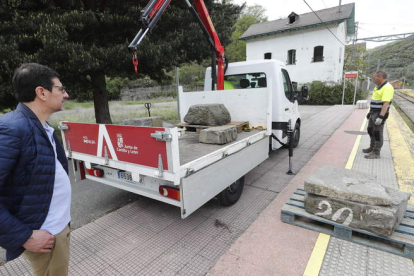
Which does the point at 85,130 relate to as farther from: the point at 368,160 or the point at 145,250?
the point at 368,160

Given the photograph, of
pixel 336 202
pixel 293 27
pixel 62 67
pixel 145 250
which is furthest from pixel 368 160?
pixel 293 27

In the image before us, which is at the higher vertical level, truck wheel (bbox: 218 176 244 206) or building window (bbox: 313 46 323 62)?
building window (bbox: 313 46 323 62)

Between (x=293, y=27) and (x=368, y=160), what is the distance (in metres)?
22.0

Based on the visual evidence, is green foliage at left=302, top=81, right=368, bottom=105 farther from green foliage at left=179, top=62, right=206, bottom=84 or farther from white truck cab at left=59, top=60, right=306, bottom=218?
white truck cab at left=59, top=60, right=306, bottom=218

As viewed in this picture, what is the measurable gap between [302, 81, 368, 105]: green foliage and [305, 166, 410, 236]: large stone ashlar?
67.5 ft

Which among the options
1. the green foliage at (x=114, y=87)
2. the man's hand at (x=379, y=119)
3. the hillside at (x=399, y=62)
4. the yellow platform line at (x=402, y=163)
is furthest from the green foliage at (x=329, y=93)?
the hillside at (x=399, y=62)

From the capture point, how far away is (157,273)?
2436 millimetres

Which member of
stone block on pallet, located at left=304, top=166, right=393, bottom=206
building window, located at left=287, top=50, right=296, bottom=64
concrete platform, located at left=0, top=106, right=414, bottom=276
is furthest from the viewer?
building window, located at left=287, top=50, right=296, bottom=64

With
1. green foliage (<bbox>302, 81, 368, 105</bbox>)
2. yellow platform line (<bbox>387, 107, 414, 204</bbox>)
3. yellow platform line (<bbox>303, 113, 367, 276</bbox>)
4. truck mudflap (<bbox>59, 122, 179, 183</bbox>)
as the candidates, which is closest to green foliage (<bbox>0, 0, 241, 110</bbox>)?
truck mudflap (<bbox>59, 122, 179, 183</bbox>)

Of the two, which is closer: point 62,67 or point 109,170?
point 109,170

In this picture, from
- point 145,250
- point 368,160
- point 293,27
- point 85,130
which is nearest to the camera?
point 145,250

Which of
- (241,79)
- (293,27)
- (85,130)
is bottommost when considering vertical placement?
(85,130)

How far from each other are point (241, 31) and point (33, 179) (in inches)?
1677

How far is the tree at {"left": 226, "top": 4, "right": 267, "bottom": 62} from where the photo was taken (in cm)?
3581
